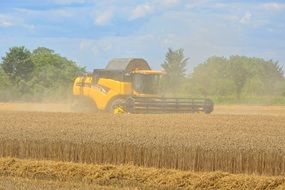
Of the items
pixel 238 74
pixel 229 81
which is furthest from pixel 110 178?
pixel 238 74

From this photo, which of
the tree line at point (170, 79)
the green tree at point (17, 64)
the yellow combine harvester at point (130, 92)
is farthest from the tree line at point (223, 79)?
the yellow combine harvester at point (130, 92)

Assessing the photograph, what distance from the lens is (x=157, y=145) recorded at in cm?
1620

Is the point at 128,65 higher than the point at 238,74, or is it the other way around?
the point at 238,74

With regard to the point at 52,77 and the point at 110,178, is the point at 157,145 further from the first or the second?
the point at 52,77

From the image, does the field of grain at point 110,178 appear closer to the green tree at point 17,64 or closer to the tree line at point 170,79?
the tree line at point 170,79

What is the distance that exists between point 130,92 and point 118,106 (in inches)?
41.1

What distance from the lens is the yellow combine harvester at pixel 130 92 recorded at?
31109mm

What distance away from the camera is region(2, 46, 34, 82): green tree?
78938mm

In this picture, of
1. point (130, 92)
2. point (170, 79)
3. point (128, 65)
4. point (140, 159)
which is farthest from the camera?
point (170, 79)

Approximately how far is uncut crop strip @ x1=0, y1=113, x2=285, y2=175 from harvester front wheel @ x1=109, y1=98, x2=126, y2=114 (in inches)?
372

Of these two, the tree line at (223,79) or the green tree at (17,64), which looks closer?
the tree line at (223,79)

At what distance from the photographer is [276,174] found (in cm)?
1468

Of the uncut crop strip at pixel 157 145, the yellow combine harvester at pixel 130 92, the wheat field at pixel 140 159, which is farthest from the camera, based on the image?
the yellow combine harvester at pixel 130 92

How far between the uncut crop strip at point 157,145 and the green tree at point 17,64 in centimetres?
5828
